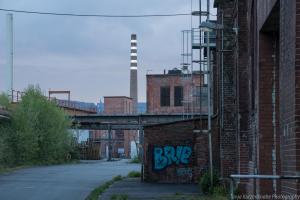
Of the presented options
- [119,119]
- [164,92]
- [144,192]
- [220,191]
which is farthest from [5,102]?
[164,92]

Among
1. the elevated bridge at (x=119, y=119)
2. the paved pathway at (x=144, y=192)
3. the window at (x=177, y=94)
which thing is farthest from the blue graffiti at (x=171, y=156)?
the window at (x=177, y=94)

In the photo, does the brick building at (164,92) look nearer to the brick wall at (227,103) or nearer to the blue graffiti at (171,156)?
the blue graffiti at (171,156)

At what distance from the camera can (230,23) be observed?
22.3 m

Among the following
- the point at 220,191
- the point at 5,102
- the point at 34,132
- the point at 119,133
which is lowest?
the point at 220,191

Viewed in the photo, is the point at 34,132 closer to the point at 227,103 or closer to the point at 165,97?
the point at 227,103

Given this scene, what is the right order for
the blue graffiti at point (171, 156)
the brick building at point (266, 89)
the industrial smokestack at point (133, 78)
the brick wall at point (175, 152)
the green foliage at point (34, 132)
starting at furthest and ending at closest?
the industrial smokestack at point (133, 78), the green foliage at point (34, 132), the blue graffiti at point (171, 156), the brick wall at point (175, 152), the brick building at point (266, 89)

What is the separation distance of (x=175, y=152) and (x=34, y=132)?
29.2m

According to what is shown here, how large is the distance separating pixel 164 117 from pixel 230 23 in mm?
51099

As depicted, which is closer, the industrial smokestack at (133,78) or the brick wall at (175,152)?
the brick wall at (175,152)

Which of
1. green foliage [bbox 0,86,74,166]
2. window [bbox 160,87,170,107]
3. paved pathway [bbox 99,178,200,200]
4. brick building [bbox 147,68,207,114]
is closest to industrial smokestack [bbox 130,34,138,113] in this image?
brick building [bbox 147,68,207,114]

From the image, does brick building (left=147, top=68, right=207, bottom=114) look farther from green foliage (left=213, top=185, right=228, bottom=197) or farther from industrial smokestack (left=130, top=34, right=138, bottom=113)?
green foliage (left=213, top=185, right=228, bottom=197)

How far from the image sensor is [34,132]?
188 ft

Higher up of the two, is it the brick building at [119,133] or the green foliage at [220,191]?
the brick building at [119,133]

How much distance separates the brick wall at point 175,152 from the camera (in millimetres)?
29828
